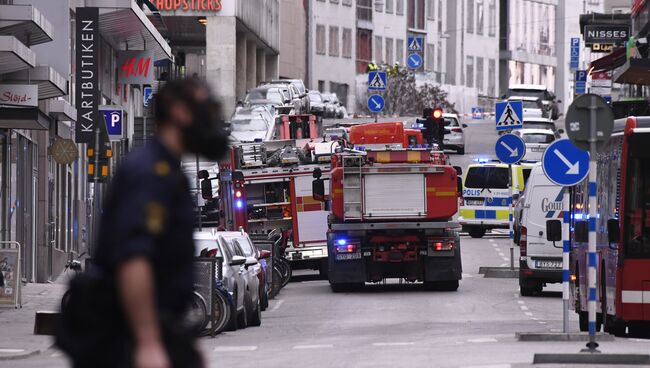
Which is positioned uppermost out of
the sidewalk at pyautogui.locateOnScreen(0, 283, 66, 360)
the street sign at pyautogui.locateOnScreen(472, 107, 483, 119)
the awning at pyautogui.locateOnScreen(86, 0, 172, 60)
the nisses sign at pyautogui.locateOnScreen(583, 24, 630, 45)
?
the nisses sign at pyautogui.locateOnScreen(583, 24, 630, 45)

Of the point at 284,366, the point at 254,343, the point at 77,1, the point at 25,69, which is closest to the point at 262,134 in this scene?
the point at 77,1

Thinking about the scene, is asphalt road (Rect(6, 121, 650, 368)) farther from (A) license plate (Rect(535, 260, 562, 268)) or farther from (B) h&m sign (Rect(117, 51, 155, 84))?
(B) h&m sign (Rect(117, 51, 155, 84))

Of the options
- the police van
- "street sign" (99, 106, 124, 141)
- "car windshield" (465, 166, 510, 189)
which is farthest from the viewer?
"car windshield" (465, 166, 510, 189)

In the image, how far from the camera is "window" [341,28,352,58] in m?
118

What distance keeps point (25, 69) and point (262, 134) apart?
2841 cm

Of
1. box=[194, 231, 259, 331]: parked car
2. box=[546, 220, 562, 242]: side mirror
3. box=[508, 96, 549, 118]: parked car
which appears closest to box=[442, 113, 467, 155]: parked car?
box=[508, 96, 549, 118]: parked car

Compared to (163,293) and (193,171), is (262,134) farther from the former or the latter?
(163,293)

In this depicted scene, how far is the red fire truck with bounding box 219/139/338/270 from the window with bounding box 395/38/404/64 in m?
89.6

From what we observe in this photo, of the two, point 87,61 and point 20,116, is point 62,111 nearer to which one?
point 87,61

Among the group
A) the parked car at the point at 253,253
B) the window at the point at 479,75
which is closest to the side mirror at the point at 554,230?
the parked car at the point at 253,253

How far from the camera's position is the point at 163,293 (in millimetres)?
6586

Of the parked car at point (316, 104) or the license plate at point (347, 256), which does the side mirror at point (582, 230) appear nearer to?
the license plate at point (347, 256)

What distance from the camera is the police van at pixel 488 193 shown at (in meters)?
49.1

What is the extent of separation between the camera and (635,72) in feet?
137
